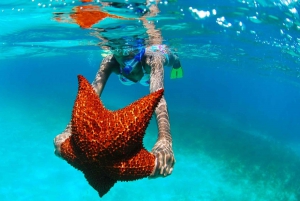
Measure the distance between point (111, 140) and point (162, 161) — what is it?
687mm

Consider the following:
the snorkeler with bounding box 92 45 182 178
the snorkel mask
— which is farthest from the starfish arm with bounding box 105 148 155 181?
the snorkel mask

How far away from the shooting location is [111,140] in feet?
8.81

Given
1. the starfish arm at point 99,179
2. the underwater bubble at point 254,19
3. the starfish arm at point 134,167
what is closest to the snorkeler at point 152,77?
the starfish arm at point 134,167

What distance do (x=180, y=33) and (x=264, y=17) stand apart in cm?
506

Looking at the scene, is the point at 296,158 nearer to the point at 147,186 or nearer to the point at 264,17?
the point at 147,186

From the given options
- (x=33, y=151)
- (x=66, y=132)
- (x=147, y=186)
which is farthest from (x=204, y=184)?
(x=66, y=132)

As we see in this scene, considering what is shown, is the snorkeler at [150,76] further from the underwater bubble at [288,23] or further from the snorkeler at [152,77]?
the underwater bubble at [288,23]

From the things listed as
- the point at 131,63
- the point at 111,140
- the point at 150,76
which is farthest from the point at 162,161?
the point at 131,63

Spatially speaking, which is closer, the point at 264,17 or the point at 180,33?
the point at 264,17

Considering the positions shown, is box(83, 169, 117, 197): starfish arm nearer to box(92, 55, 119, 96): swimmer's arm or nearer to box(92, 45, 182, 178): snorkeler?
box(92, 45, 182, 178): snorkeler

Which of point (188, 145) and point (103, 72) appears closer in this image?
point (103, 72)

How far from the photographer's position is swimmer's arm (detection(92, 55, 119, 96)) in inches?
220

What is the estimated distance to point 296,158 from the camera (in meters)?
21.8

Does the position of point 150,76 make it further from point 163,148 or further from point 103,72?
point 163,148
